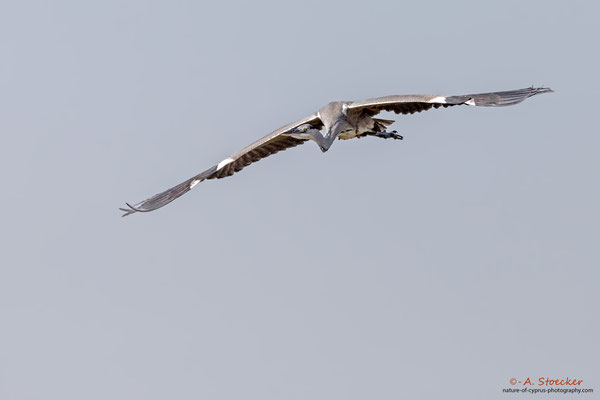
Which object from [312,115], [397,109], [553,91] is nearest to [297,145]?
[312,115]

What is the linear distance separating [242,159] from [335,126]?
9.47 feet

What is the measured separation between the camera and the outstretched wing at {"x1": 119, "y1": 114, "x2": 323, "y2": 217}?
25078 millimetres

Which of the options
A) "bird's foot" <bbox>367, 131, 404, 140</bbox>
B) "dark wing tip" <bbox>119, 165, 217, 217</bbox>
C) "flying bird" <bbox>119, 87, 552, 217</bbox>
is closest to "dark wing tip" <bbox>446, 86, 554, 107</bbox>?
"flying bird" <bbox>119, 87, 552, 217</bbox>

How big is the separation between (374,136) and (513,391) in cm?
645

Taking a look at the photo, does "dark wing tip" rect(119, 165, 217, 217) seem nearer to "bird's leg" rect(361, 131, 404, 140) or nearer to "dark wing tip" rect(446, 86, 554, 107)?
"bird's leg" rect(361, 131, 404, 140)

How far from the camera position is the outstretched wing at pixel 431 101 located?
22234 mm

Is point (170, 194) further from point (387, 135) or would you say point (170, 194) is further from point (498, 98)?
point (498, 98)

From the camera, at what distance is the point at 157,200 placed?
81.9 ft

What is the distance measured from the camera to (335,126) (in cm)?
2445

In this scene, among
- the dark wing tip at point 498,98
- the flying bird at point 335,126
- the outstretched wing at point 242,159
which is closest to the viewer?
the dark wing tip at point 498,98

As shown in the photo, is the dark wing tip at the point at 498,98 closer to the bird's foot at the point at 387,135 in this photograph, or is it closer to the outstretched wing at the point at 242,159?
the bird's foot at the point at 387,135

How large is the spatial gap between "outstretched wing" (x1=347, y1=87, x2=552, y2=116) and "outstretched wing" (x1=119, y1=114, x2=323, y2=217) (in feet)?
4.66

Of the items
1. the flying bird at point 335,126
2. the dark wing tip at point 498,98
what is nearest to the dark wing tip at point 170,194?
the flying bird at point 335,126

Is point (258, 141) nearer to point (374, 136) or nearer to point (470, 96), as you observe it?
point (374, 136)
